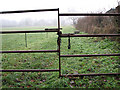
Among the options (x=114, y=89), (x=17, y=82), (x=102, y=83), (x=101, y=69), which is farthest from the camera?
(x=101, y=69)

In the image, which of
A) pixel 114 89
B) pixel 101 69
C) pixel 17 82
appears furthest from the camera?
pixel 101 69

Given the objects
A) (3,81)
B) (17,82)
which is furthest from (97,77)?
(3,81)

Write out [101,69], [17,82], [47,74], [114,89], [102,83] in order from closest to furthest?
[114,89] → [102,83] → [17,82] → [47,74] → [101,69]

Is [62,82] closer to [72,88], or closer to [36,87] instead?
[72,88]

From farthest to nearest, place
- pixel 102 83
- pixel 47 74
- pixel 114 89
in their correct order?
1. pixel 47 74
2. pixel 102 83
3. pixel 114 89

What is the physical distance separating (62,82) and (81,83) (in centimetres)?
47

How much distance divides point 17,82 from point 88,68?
2.19 m

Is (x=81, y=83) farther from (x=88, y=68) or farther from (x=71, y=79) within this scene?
(x=88, y=68)

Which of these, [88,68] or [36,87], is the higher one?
[88,68]

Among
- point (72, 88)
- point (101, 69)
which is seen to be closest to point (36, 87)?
point (72, 88)

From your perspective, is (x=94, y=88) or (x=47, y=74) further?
(x=47, y=74)

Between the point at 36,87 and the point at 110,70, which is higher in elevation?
the point at 110,70

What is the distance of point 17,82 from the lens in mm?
2988

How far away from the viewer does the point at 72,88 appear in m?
2.62
